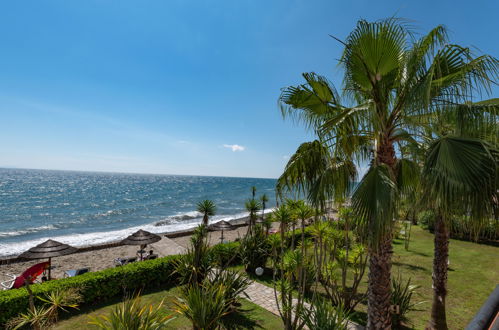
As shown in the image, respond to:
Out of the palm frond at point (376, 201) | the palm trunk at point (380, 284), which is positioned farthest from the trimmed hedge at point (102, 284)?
the palm frond at point (376, 201)

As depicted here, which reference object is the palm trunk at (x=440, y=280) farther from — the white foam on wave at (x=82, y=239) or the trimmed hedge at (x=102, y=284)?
the white foam on wave at (x=82, y=239)

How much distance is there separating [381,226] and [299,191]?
81.0 inches

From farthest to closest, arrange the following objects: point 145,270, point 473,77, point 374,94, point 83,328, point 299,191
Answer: point 145,270 → point 83,328 → point 299,191 → point 374,94 → point 473,77

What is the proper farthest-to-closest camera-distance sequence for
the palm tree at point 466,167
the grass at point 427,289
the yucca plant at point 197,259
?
the yucca plant at point 197,259 → the grass at point 427,289 → the palm tree at point 466,167

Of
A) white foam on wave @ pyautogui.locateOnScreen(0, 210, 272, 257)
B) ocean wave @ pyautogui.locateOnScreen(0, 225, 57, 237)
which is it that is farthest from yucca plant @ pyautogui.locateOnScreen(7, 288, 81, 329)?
ocean wave @ pyautogui.locateOnScreen(0, 225, 57, 237)

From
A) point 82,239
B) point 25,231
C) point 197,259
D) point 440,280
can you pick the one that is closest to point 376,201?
point 440,280

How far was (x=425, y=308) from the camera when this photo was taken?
8.91 m

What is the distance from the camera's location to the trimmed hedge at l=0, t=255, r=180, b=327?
766 centimetres

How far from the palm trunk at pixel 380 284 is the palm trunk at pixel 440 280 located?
9.52ft

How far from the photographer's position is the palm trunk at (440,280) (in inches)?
263

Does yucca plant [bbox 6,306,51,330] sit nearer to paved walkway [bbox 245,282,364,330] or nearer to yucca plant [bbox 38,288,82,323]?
yucca plant [bbox 38,288,82,323]

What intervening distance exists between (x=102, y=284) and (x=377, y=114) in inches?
415

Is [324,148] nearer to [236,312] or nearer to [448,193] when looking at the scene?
[448,193]

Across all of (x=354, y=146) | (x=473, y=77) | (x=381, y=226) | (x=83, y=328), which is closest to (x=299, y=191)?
(x=354, y=146)
